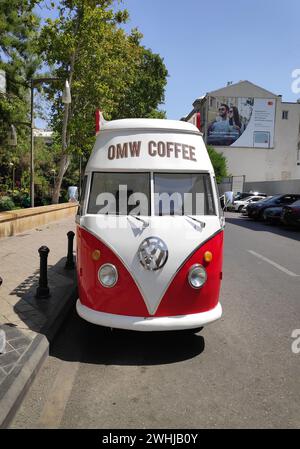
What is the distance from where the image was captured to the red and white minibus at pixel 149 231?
4156 millimetres

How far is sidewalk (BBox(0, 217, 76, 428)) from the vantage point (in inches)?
135

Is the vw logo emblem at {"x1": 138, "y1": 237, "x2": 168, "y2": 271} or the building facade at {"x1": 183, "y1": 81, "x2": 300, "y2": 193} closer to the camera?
the vw logo emblem at {"x1": 138, "y1": 237, "x2": 168, "y2": 271}

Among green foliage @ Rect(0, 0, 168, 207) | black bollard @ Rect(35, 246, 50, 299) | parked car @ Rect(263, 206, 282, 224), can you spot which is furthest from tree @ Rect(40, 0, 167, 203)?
black bollard @ Rect(35, 246, 50, 299)

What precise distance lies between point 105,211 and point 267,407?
8.87 feet

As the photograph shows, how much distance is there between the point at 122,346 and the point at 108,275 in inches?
37.4

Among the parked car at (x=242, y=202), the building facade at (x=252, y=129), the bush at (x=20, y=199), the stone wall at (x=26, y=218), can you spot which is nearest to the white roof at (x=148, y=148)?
the stone wall at (x=26, y=218)

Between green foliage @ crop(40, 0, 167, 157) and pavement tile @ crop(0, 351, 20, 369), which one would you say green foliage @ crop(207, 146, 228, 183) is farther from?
pavement tile @ crop(0, 351, 20, 369)

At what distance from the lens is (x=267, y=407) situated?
3346 mm

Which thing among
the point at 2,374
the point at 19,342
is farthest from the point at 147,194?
the point at 2,374

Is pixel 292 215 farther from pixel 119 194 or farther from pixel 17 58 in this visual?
A: pixel 17 58

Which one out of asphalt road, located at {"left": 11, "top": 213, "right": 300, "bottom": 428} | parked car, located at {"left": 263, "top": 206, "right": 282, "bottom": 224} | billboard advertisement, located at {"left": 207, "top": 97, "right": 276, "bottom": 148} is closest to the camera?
asphalt road, located at {"left": 11, "top": 213, "right": 300, "bottom": 428}

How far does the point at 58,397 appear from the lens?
345 cm

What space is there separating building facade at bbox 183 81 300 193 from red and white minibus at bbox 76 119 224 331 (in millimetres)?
53879
